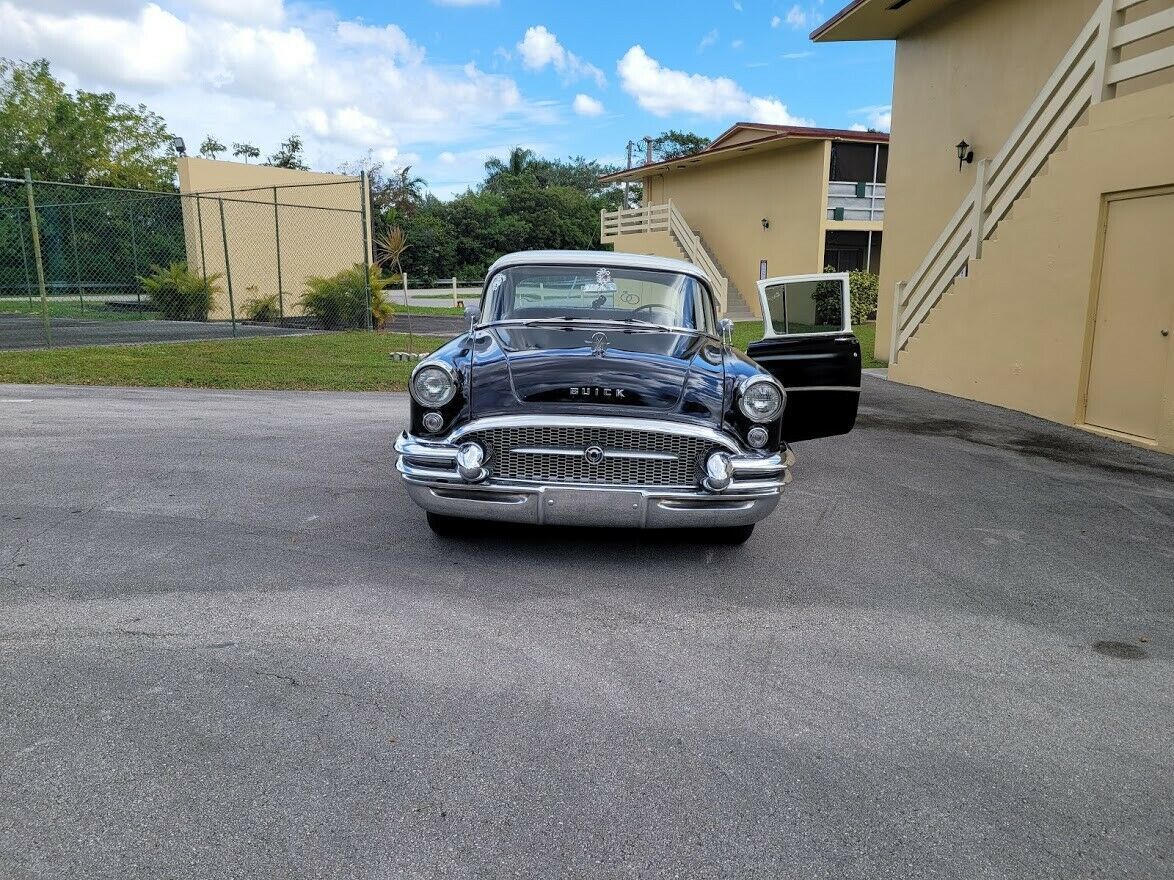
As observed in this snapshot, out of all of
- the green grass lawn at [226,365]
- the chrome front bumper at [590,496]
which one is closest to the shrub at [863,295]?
the green grass lawn at [226,365]

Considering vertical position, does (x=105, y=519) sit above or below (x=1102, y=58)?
below

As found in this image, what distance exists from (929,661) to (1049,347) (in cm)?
665

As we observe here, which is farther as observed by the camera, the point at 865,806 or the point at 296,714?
the point at 296,714

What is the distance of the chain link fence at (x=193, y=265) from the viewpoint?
17750 millimetres

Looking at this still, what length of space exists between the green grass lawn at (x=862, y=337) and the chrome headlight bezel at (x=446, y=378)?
31.2ft

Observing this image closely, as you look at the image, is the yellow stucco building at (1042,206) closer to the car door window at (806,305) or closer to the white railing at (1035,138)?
the white railing at (1035,138)

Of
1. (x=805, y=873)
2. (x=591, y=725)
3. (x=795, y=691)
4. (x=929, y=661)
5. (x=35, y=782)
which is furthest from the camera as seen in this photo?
(x=929, y=661)

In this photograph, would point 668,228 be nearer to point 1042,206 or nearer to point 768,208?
point 768,208

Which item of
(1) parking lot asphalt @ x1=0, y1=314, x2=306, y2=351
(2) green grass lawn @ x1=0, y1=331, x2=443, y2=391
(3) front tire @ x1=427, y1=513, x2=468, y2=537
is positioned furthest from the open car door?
(1) parking lot asphalt @ x1=0, y1=314, x2=306, y2=351

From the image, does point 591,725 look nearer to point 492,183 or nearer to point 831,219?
point 831,219

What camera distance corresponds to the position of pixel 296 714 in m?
2.82

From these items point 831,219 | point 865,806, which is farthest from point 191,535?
point 831,219

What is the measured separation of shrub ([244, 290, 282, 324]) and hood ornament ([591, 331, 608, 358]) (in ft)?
51.9

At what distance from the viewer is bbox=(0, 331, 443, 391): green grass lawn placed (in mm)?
10258
